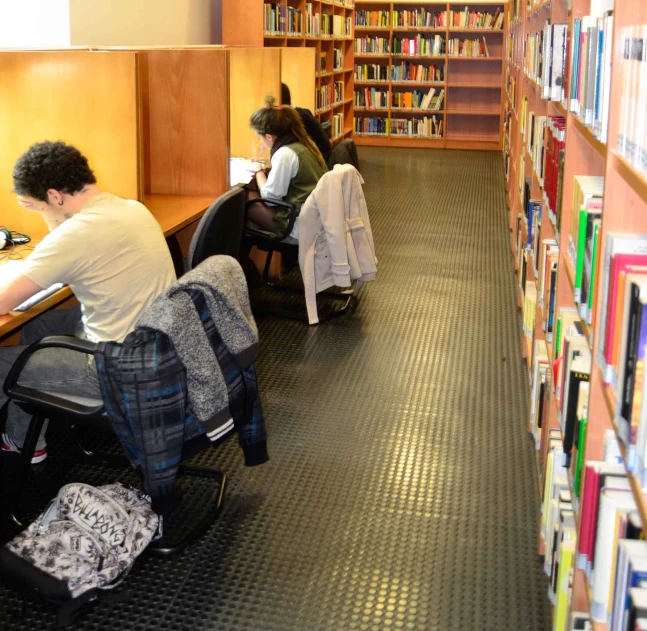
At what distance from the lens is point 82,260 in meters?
2.22

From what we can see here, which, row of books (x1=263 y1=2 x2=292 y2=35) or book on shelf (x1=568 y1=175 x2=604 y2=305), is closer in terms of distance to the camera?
book on shelf (x1=568 y1=175 x2=604 y2=305)

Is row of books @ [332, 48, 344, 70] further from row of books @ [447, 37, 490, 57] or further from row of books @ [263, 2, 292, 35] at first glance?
row of books @ [263, 2, 292, 35]

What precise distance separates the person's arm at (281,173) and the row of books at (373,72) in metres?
6.96

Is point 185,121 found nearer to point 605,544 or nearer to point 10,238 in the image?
point 10,238

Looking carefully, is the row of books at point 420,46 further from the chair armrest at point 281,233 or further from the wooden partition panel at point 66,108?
the wooden partition panel at point 66,108

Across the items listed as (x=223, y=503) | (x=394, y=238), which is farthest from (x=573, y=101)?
(x=394, y=238)

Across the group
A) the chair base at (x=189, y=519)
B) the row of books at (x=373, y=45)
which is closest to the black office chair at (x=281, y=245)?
the chair base at (x=189, y=519)

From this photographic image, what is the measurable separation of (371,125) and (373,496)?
29.0 feet

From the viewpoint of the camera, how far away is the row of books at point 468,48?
10.2m

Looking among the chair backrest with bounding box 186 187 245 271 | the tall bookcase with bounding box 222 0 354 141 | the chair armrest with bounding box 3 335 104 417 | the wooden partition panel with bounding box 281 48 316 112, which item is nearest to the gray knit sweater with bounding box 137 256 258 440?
the chair armrest with bounding box 3 335 104 417

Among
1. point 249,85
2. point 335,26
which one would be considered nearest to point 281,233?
point 249,85

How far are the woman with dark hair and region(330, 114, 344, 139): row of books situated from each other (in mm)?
5139

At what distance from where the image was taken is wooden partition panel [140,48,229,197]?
3.73 meters

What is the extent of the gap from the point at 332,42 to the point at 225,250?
6.94 meters
